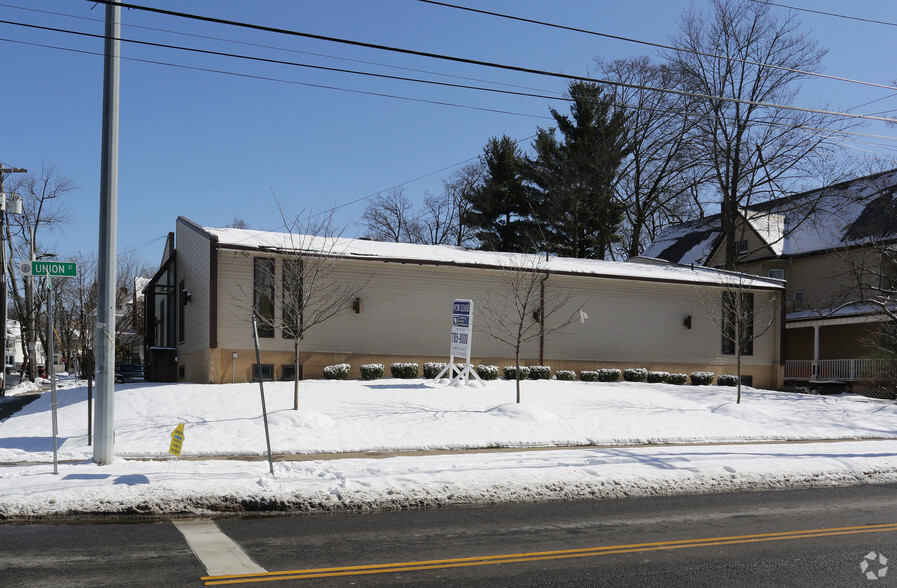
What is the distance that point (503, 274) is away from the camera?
25.2m

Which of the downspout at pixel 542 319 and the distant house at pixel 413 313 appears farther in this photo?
the downspout at pixel 542 319

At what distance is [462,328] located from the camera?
21406 millimetres

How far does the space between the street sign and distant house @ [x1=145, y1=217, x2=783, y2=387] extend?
9534mm

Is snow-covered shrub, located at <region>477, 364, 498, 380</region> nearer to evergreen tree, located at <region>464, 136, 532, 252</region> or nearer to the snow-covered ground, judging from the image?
the snow-covered ground

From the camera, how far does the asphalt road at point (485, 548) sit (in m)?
6.58

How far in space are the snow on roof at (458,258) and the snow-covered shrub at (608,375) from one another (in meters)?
3.30

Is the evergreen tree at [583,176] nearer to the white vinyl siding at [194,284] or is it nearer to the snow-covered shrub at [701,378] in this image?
the snow-covered shrub at [701,378]

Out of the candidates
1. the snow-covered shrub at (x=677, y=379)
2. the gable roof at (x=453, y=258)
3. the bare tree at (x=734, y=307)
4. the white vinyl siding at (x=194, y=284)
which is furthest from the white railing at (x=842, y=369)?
the white vinyl siding at (x=194, y=284)

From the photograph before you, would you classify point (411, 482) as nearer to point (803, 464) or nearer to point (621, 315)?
point (803, 464)

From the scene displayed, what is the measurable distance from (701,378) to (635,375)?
2553 millimetres

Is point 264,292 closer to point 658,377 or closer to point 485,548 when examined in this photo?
point 658,377

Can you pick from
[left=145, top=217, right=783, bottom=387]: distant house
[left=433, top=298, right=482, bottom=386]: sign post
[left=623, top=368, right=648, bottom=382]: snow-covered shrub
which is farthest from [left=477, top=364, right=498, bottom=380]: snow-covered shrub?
[left=623, top=368, right=648, bottom=382]: snow-covered shrub

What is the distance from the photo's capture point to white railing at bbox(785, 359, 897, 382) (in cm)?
2895

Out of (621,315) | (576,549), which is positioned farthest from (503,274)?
(576,549)
